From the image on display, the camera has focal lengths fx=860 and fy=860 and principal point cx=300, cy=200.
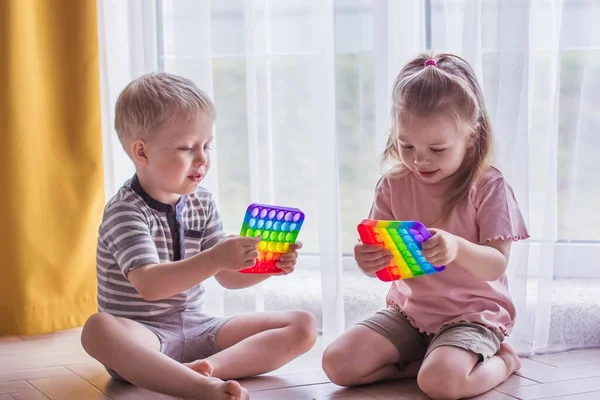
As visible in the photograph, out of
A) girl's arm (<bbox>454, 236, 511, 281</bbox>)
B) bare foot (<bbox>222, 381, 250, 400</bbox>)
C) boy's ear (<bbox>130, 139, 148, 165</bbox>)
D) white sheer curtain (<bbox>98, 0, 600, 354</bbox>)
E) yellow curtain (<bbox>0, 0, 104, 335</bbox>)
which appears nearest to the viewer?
bare foot (<bbox>222, 381, 250, 400</bbox>)

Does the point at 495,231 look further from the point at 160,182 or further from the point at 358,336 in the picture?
the point at 160,182

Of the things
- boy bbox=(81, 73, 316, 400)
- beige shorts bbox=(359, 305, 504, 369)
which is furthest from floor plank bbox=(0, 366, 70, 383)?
beige shorts bbox=(359, 305, 504, 369)

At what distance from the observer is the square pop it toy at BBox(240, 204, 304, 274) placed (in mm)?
1206

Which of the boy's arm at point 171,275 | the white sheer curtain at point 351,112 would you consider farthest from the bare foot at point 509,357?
the boy's arm at point 171,275

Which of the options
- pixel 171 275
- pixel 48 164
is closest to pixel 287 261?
pixel 171 275

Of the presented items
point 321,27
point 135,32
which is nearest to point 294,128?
point 321,27

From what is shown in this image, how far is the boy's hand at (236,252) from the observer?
1195 millimetres

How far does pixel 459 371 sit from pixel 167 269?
0.44 m

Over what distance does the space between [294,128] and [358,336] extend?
→ 498 mm

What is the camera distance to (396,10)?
1528 millimetres

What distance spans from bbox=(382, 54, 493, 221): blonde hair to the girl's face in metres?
0.01

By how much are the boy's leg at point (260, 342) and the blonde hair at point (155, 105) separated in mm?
334

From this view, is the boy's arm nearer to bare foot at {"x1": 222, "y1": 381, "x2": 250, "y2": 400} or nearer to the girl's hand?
bare foot at {"x1": 222, "y1": 381, "x2": 250, "y2": 400}

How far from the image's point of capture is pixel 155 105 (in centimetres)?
132
